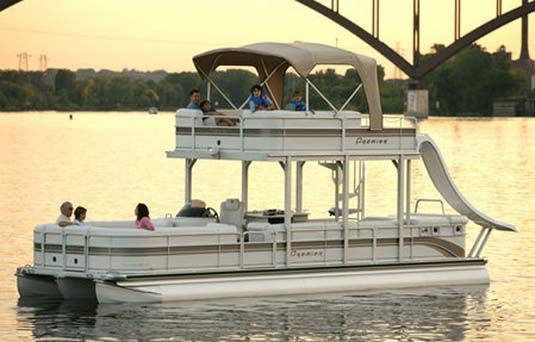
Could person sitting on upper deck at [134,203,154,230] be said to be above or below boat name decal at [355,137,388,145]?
below

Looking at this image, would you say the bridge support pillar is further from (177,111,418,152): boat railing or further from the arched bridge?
(177,111,418,152): boat railing

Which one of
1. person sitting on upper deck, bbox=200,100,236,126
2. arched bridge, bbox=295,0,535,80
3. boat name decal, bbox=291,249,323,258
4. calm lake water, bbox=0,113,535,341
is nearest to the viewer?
calm lake water, bbox=0,113,535,341

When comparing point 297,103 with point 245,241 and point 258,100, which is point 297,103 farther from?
point 245,241

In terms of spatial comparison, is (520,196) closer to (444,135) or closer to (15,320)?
(15,320)

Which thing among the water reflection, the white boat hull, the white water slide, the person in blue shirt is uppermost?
the person in blue shirt

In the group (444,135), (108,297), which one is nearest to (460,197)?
(108,297)

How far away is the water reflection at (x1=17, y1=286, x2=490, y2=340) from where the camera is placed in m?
26.0

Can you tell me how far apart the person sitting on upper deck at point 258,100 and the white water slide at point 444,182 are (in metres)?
2.93

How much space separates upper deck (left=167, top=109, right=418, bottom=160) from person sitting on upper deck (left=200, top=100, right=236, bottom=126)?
0.44 ft

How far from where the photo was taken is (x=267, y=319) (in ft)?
89.3

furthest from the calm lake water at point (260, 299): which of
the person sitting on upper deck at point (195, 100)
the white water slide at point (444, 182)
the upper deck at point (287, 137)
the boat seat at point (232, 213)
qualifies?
the person sitting on upper deck at point (195, 100)

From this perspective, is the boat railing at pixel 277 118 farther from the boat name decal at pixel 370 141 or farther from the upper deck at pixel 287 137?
the boat name decal at pixel 370 141

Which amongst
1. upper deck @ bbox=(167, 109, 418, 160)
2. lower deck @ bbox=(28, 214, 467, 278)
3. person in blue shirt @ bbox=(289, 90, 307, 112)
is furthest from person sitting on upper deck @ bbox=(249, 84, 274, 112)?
lower deck @ bbox=(28, 214, 467, 278)

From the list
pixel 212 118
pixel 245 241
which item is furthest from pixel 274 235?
pixel 212 118
